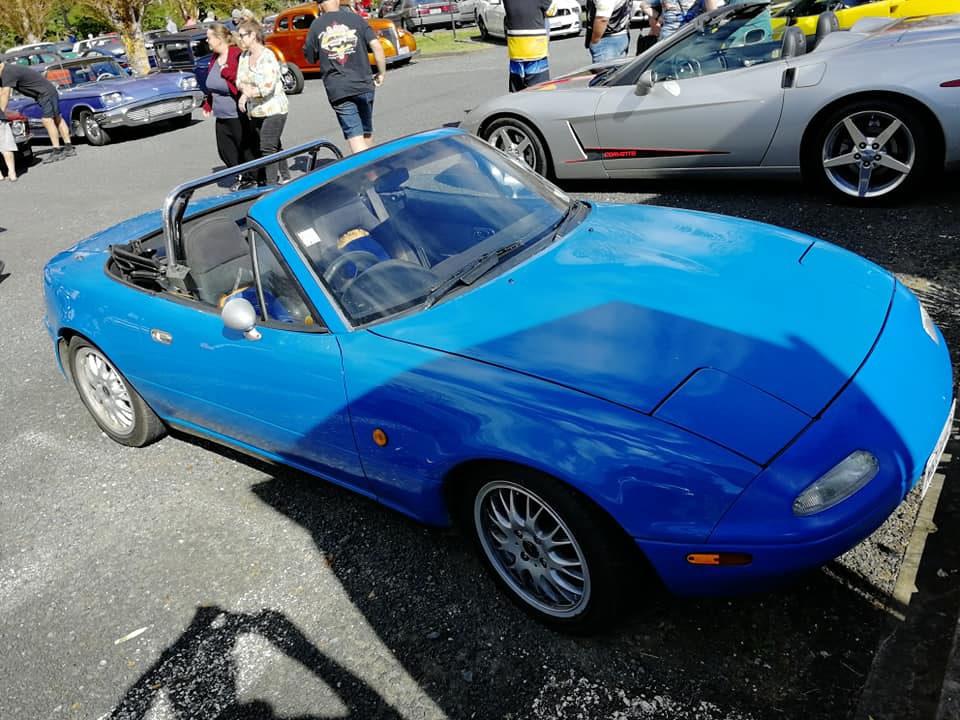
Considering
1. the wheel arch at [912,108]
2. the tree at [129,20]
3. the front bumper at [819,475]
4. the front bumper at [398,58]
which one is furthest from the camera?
the tree at [129,20]

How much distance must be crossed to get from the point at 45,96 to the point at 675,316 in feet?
46.0

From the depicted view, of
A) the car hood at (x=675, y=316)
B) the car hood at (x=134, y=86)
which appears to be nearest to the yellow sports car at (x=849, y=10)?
the car hood at (x=675, y=316)

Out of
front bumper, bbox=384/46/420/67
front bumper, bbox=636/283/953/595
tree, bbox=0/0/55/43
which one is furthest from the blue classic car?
tree, bbox=0/0/55/43

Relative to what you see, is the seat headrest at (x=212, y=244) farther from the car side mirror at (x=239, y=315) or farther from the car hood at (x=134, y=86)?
the car hood at (x=134, y=86)

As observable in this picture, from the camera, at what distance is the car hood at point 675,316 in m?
2.56

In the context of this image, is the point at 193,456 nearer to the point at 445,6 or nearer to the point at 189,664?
the point at 189,664

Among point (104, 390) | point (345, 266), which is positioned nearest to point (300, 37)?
point (104, 390)

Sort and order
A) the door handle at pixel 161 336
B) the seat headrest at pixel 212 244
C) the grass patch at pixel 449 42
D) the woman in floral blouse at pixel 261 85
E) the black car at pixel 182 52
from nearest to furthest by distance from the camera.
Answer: the door handle at pixel 161 336
the seat headrest at pixel 212 244
the woman in floral blouse at pixel 261 85
the black car at pixel 182 52
the grass patch at pixel 449 42

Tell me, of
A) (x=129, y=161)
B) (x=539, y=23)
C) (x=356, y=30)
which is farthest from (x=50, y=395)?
(x=129, y=161)

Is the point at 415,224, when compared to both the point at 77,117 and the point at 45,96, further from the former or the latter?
the point at 77,117

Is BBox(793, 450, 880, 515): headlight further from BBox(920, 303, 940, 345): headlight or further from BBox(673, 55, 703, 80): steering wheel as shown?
BBox(673, 55, 703, 80): steering wheel

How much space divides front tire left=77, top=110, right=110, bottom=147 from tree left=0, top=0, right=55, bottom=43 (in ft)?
71.5

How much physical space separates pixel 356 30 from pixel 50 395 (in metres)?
4.46

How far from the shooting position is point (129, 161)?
41.9ft
